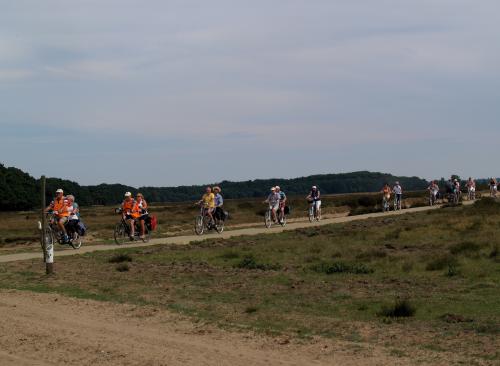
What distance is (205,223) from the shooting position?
31.5 meters

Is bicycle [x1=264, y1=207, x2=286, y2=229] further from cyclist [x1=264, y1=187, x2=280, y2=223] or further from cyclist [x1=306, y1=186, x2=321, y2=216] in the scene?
cyclist [x1=306, y1=186, x2=321, y2=216]

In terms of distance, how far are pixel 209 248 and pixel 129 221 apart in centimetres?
355

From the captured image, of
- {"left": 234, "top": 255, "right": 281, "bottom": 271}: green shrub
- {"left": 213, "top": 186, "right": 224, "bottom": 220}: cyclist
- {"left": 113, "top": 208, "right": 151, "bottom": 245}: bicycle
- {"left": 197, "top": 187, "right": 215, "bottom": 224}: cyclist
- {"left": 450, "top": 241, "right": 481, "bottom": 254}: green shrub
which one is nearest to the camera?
{"left": 234, "top": 255, "right": 281, "bottom": 271}: green shrub

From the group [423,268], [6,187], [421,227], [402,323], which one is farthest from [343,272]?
[6,187]

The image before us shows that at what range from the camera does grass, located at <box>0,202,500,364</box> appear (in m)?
11.1

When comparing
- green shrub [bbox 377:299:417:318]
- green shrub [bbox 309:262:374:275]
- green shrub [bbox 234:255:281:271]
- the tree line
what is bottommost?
green shrub [bbox 377:299:417:318]

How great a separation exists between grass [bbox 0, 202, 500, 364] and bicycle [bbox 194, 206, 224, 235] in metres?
3.05

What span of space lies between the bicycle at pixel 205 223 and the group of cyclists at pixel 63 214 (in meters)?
7.08

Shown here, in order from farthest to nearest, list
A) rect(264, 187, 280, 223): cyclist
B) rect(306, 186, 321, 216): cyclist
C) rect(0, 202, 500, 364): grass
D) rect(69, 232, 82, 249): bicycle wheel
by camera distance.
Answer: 1. rect(306, 186, 321, 216): cyclist
2. rect(264, 187, 280, 223): cyclist
3. rect(69, 232, 82, 249): bicycle wheel
4. rect(0, 202, 500, 364): grass

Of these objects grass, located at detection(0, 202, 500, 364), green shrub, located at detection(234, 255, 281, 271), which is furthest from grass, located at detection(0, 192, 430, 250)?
green shrub, located at detection(234, 255, 281, 271)

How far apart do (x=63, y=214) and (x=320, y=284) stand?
10.9m

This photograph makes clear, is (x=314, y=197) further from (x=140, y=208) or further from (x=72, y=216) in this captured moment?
(x=72, y=216)

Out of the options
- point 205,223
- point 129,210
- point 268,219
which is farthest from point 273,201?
point 129,210

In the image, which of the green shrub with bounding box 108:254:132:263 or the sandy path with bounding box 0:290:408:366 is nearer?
the sandy path with bounding box 0:290:408:366
